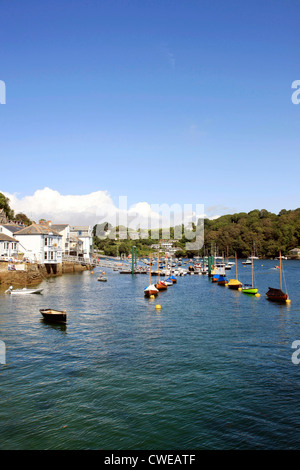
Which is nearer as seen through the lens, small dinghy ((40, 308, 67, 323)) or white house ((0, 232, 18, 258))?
small dinghy ((40, 308, 67, 323))

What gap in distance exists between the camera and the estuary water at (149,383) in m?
16.6

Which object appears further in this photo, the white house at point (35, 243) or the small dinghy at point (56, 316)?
the white house at point (35, 243)

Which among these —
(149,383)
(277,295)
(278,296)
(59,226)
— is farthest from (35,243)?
(149,383)

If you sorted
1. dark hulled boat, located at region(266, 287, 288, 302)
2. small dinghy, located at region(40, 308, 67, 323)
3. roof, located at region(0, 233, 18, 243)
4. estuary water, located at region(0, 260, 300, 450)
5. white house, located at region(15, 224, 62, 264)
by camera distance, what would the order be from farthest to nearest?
white house, located at region(15, 224, 62, 264)
roof, located at region(0, 233, 18, 243)
dark hulled boat, located at region(266, 287, 288, 302)
small dinghy, located at region(40, 308, 67, 323)
estuary water, located at region(0, 260, 300, 450)

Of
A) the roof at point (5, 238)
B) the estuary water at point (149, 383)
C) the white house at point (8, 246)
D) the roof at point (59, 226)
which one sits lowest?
the estuary water at point (149, 383)

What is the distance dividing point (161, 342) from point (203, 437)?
52.0ft

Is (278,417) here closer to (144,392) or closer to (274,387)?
(274,387)

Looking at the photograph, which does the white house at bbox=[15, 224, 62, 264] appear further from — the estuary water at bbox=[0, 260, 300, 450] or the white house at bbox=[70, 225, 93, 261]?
the estuary water at bbox=[0, 260, 300, 450]

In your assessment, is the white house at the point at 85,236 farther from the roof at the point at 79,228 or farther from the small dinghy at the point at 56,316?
the small dinghy at the point at 56,316

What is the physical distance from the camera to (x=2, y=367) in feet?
82.6

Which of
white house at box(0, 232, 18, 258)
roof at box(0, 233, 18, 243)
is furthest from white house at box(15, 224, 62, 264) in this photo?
roof at box(0, 233, 18, 243)

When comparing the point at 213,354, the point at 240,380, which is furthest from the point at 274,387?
the point at 213,354

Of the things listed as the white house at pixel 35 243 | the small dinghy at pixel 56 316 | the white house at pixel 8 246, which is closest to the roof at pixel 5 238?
the white house at pixel 8 246

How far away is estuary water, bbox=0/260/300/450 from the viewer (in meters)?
16.6
